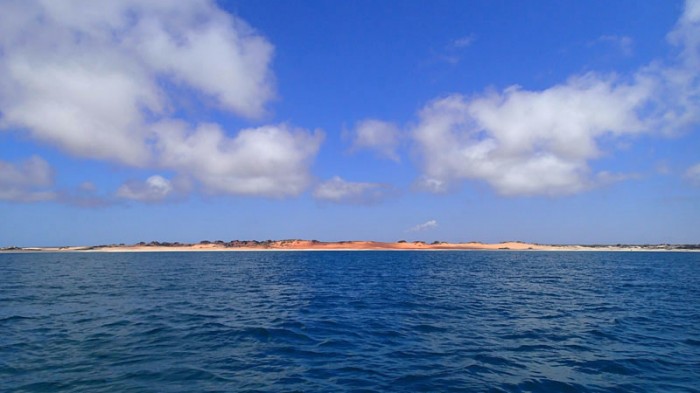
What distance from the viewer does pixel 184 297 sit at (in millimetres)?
32906

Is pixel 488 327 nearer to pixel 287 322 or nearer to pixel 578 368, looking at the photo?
pixel 578 368

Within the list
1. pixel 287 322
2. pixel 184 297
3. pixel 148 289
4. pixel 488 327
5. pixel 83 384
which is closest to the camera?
pixel 83 384

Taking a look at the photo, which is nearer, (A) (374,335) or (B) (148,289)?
(A) (374,335)

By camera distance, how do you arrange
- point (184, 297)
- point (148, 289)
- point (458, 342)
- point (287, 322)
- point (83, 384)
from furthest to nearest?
point (148, 289), point (184, 297), point (287, 322), point (458, 342), point (83, 384)

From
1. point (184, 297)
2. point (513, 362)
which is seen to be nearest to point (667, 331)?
point (513, 362)

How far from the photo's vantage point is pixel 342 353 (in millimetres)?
17203

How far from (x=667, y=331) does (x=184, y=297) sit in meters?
34.6

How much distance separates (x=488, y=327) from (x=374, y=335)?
22.9 feet

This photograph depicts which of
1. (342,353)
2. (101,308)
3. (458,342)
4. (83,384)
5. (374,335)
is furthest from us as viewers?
(101,308)

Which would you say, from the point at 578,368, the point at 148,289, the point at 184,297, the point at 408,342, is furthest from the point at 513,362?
the point at 148,289

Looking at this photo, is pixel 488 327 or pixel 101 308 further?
pixel 101 308

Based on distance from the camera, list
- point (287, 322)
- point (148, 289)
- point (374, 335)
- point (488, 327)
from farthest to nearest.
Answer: point (148, 289)
point (287, 322)
point (488, 327)
point (374, 335)

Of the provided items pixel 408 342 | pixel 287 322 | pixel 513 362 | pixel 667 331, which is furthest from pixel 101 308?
pixel 667 331

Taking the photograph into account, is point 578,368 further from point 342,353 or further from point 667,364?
point 342,353
